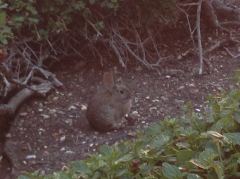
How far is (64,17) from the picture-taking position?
21.4ft

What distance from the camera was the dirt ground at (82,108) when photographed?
5781 mm

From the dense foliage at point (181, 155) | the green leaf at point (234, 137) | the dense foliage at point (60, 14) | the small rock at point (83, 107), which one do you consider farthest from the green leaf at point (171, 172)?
the small rock at point (83, 107)

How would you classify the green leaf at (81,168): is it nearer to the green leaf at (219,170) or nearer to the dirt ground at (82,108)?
the green leaf at (219,170)

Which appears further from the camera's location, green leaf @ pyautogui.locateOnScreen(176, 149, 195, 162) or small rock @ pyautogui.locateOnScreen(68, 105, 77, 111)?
small rock @ pyautogui.locateOnScreen(68, 105, 77, 111)

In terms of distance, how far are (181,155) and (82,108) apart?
4143 millimetres

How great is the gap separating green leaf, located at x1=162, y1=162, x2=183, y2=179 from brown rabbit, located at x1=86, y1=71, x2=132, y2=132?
3.71 m

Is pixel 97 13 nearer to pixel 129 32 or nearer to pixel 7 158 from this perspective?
pixel 129 32

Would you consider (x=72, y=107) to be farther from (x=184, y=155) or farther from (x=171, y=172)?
(x=171, y=172)

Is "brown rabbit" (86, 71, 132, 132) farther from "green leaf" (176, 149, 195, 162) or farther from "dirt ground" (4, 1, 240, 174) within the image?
"green leaf" (176, 149, 195, 162)

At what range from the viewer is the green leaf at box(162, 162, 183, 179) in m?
2.31

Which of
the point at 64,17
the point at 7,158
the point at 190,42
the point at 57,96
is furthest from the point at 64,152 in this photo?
the point at 190,42

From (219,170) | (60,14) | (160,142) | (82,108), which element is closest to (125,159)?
(160,142)

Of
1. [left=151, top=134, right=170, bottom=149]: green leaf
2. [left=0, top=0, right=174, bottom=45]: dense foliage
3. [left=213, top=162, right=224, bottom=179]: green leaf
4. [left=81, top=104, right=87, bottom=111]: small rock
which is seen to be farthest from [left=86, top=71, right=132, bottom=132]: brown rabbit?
[left=213, top=162, right=224, bottom=179]: green leaf

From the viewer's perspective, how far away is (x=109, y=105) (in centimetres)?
613
